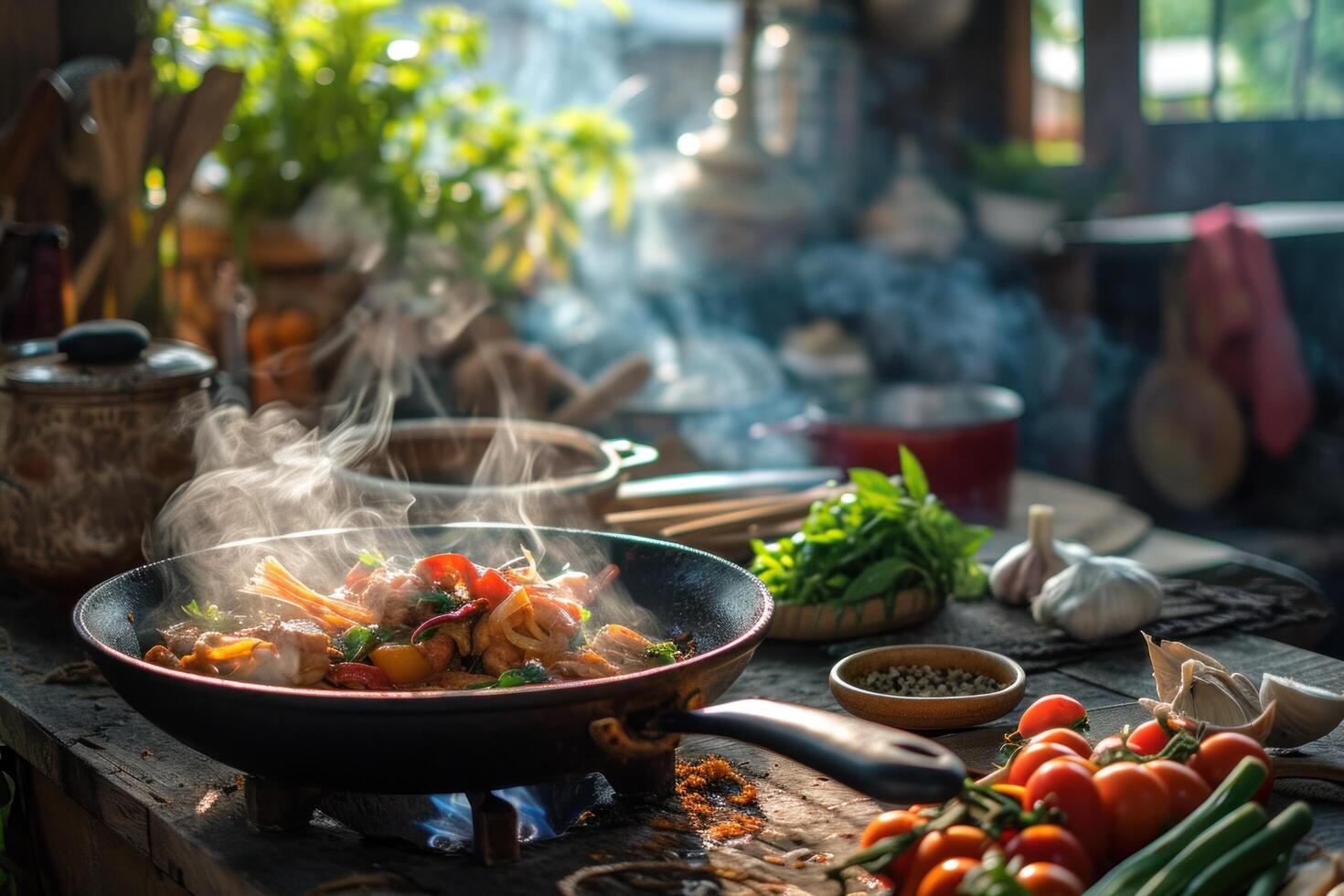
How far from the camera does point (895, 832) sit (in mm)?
1510

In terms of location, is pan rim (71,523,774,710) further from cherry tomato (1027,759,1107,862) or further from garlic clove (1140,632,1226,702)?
garlic clove (1140,632,1226,702)

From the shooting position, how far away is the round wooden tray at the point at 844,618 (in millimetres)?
2512

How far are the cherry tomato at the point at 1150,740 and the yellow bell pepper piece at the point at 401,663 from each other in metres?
0.94

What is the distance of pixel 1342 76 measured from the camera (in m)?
5.71

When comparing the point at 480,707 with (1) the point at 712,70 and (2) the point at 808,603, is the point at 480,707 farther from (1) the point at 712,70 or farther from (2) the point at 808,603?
(1) the point at 712,70

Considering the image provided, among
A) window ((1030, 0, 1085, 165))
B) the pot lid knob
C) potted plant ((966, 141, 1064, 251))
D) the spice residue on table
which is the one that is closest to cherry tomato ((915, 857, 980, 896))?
the spice residue on table

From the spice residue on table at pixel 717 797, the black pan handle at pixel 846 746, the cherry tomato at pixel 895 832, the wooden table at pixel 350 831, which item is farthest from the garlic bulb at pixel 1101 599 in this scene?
the black pan handle at pixel 846 746

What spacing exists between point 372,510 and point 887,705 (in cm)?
101

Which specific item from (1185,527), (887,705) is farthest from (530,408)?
(1185,527)

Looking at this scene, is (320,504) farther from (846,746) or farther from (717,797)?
(846,746)

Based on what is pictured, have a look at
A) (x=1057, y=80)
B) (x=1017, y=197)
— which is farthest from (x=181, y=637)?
(x=1057, y=80)

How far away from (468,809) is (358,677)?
306 mm

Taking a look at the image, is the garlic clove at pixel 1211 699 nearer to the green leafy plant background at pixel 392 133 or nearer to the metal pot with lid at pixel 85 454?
the metal pot with lid at pixel 85 454

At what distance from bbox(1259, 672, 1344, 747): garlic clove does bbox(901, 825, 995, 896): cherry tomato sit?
2.20 ft
